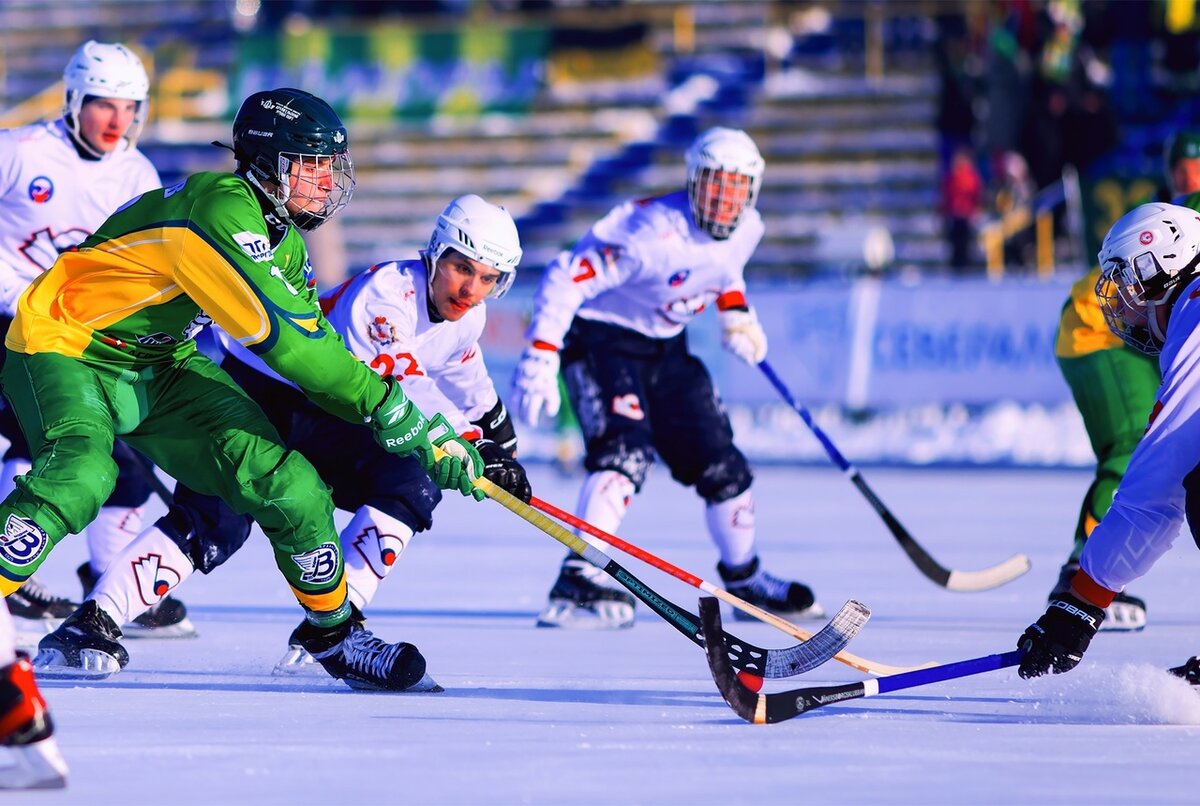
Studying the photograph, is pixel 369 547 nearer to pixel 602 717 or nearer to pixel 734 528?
pixel 602 717

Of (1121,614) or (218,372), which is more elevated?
(218,372)

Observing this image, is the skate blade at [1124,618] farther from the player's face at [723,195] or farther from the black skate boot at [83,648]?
the black skate boot at [83,648]

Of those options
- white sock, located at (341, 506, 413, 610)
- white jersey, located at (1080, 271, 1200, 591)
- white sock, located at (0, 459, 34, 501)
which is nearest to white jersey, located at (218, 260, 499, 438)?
white sock, located at (341, 506, 413, 610)

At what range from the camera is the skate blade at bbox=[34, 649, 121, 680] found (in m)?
4.24

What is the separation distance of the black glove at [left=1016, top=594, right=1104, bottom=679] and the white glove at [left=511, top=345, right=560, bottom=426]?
7.10ft

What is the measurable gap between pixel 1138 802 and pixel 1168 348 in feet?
3.78

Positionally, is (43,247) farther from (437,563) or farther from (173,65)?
(173,65)

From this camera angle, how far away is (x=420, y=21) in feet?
63.2

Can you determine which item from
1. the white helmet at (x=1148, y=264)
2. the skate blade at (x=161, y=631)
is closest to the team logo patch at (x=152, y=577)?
the skate blade at (x=161, y=631)

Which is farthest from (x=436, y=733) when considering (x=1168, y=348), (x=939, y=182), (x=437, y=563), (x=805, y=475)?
(x=939, y=182)

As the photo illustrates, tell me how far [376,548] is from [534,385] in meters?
1.30

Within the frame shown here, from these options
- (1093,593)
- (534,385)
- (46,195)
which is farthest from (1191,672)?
(46,195)

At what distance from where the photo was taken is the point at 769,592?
5875 mm

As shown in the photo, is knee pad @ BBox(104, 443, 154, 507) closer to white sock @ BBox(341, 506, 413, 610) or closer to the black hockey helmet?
white sock @ BBox(341, 506, 413, 610)
